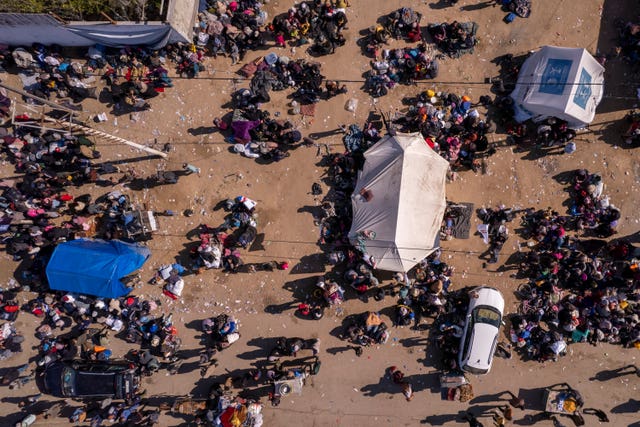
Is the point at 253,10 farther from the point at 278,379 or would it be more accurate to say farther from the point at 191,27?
the point at 278,379

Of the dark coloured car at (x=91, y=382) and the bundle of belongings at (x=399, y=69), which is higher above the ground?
the bundle of belongings at (x=399, y=69)

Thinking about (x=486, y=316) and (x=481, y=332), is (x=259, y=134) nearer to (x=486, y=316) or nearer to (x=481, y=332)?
(x=486, y=316)

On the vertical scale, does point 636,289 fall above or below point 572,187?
below

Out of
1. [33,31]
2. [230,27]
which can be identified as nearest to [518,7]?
[230,27]

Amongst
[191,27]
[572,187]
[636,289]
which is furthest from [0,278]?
[636,289]

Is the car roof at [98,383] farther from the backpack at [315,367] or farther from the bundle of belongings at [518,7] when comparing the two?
the bundle of belongings at [518,7]

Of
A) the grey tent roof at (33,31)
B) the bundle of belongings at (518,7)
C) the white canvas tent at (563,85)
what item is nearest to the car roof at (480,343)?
the white canvas tent at (563,85)

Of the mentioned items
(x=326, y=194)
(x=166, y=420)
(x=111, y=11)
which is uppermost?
(x=111, y=11)
